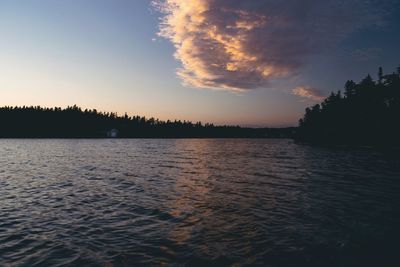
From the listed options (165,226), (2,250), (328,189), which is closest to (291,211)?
(165,226)

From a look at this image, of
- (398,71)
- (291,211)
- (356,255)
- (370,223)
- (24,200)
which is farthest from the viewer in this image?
(398,71)

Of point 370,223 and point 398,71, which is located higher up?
point 398,71

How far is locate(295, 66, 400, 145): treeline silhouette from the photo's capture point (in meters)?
124

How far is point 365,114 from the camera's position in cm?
13788

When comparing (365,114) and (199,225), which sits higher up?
(365,114)

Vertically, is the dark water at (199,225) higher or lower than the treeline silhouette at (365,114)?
lower

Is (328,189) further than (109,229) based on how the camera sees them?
Yes

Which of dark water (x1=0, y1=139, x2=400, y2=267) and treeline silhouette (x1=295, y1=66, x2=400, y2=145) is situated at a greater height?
treeline silhouette (x1=295, y1=66, x2=400, y2=145)

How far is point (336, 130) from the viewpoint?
16288cm

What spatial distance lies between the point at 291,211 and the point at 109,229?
38.1 feet

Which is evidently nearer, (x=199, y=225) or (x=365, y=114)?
(x=199, y=225)

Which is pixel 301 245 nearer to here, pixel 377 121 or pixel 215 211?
pixel 215 211

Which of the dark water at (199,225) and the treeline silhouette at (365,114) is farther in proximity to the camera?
the treeline silhouette at (365,114)

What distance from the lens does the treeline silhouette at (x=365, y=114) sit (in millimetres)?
124188
